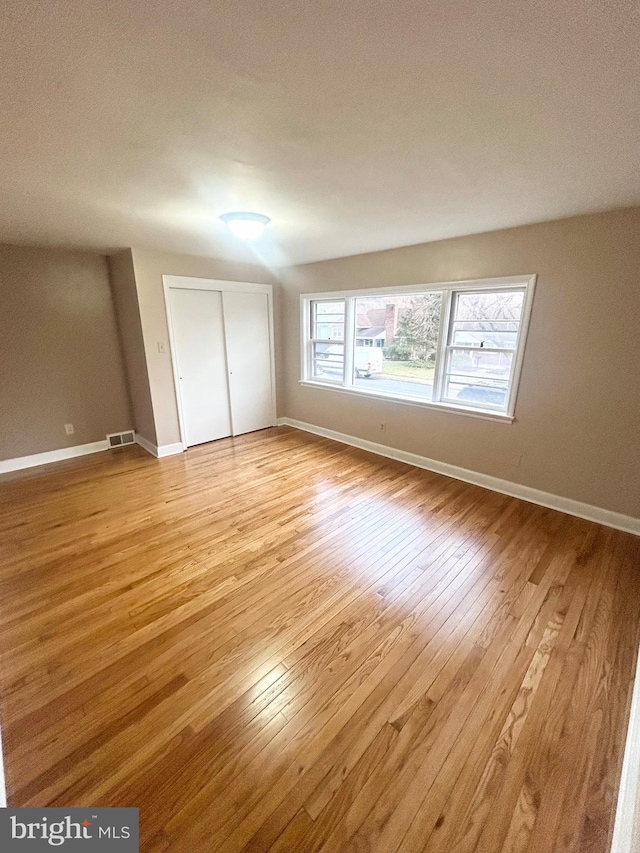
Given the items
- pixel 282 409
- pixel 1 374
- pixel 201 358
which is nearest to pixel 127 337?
pixel 201 358

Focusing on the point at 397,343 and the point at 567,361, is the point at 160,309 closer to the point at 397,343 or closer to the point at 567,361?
the point at 397,343

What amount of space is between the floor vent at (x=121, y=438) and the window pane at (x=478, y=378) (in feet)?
14.0

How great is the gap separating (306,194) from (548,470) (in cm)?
304

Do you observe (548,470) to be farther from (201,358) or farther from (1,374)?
(1,374)

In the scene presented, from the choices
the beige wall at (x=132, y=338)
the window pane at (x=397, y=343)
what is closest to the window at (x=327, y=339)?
the window pane at (x=397, y=343)

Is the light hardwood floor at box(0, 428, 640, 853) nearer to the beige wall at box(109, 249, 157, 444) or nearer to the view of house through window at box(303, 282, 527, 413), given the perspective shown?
the view of house through window at box(303, 282, 527, 413)

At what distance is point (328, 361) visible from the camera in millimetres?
4898

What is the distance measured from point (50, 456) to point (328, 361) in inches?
150

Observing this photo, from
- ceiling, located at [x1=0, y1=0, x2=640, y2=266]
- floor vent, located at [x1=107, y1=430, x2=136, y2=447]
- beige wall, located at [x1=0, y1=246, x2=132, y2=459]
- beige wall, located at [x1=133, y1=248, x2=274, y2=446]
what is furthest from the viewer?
floor vent, located at [x1=107, y1=430, x2=136, y2=447]

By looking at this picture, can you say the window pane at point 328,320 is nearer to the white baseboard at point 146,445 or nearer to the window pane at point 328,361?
the window pane at point 328,361

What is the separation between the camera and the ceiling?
922mm

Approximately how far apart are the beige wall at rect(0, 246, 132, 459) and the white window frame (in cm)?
261

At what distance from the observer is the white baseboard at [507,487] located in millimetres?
2717

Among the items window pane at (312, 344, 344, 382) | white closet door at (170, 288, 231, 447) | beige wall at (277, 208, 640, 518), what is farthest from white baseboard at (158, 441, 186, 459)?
beige wall at (277, 208, 640, 518)
